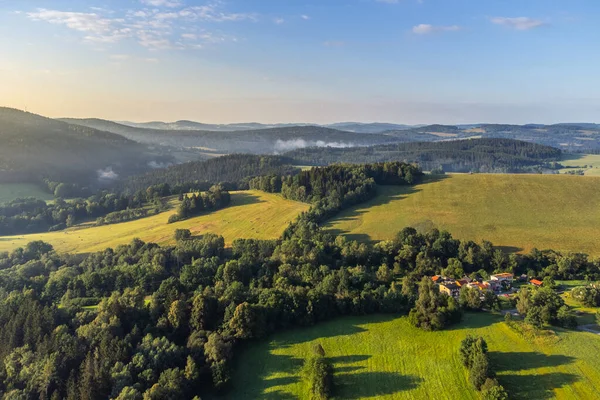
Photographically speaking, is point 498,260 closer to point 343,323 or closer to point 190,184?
point 343,323

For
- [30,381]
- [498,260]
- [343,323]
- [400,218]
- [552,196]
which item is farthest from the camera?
[552,196]

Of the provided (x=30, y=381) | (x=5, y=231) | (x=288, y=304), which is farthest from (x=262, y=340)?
(x=5, y=231)

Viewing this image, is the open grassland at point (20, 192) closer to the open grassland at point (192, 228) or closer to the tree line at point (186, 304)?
the open grassland at point (192, 228)

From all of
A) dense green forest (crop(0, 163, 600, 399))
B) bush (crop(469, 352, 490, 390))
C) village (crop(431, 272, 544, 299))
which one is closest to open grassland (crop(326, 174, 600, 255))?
dense green forest (crop(0, 163, 600, 399))

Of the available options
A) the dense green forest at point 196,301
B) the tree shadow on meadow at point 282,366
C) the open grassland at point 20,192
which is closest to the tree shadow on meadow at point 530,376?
the dense green forest at point 196,301

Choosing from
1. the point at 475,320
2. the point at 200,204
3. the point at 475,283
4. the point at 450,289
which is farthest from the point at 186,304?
the point at 200,204

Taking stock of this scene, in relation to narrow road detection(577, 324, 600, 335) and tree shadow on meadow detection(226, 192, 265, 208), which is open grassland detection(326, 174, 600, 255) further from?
narrow road detection(577, 324, 600, 335)

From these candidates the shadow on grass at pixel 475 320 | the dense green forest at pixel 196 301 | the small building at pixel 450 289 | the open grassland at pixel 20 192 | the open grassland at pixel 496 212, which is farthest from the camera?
the open grassland at pixel 20 192
